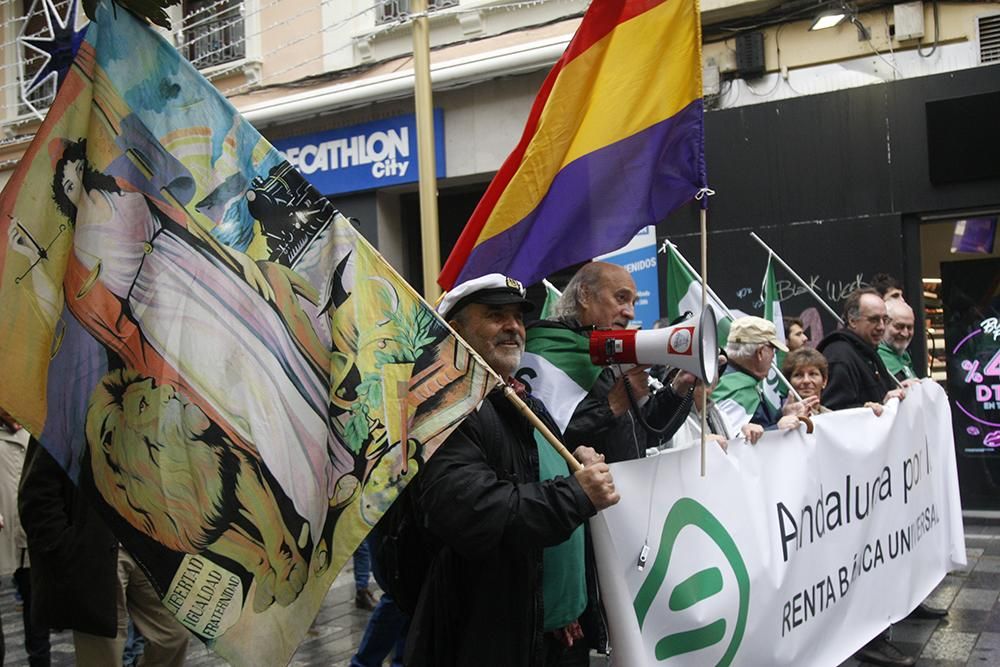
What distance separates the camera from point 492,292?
338cm

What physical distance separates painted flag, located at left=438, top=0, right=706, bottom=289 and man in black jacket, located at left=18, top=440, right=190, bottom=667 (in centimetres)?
175

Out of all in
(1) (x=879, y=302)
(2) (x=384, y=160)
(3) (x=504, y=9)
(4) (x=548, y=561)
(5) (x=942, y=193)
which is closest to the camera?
(4) (x=548, y=561)

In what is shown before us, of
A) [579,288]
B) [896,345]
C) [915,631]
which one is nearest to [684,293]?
[896,345]

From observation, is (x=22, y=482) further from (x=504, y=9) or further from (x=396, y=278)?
(x=504, y=9)

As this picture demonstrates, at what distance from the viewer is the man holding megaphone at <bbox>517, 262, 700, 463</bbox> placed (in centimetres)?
370

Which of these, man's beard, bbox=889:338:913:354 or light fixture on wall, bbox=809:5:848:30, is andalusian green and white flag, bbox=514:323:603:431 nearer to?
man's beard, bbox=889:338:913:354

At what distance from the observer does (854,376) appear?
618 cm

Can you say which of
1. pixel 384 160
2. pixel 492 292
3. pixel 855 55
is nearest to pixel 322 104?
pixel 384 160

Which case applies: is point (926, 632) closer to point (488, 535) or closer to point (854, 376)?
point (854, 376)

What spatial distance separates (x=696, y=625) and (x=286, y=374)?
1656 millimetres

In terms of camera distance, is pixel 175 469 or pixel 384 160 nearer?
pixel 175 469

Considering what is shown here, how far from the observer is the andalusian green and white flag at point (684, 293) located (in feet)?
22.4

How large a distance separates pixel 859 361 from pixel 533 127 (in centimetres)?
278

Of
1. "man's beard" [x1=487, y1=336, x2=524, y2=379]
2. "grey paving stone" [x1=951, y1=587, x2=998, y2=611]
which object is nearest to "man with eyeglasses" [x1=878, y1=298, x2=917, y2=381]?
"grey paving stone" [x1=951, y1=587, x2=998, y2=611]
